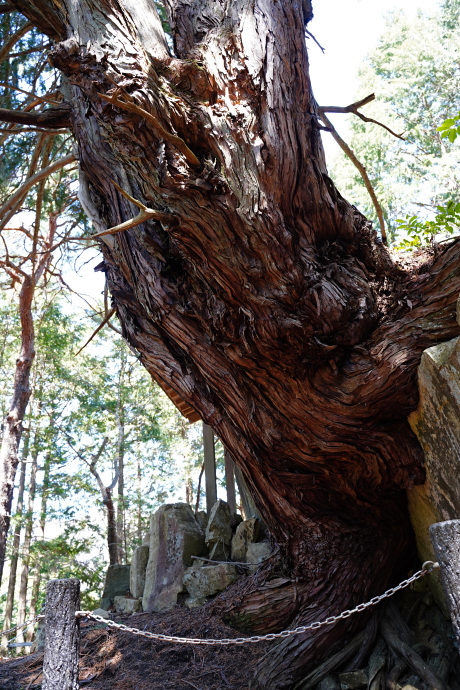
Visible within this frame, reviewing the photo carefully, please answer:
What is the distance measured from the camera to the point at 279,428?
3645 millimetres

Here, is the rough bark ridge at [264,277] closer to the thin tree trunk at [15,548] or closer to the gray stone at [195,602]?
the gray stone at [195,602]

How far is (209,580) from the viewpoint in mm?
5035

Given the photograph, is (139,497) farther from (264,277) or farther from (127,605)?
(264,277)

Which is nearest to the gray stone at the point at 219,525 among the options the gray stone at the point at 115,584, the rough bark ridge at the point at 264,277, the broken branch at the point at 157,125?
the rough bark ridge at the point at 264,277

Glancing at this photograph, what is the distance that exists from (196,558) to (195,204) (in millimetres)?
4037

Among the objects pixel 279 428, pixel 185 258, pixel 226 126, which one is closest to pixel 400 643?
pixel 279 428

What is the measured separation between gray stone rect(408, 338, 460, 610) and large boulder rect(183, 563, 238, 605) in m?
2.23

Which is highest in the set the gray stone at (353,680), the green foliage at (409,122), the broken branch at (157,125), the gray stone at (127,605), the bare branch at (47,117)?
the green foliage at (409,122)

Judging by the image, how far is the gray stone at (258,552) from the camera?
5.06 m

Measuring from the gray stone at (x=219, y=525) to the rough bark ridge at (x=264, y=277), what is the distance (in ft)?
5.02

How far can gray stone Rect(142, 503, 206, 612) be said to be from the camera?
528cm

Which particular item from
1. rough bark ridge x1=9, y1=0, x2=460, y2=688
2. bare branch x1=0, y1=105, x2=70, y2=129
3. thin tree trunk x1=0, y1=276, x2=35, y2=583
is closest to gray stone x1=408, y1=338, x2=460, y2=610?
rough bark ridge x1=9, y1=0, x2=460, y2=688

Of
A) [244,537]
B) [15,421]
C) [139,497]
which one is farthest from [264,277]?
[139,497]

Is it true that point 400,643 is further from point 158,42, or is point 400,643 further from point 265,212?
point 158,42
